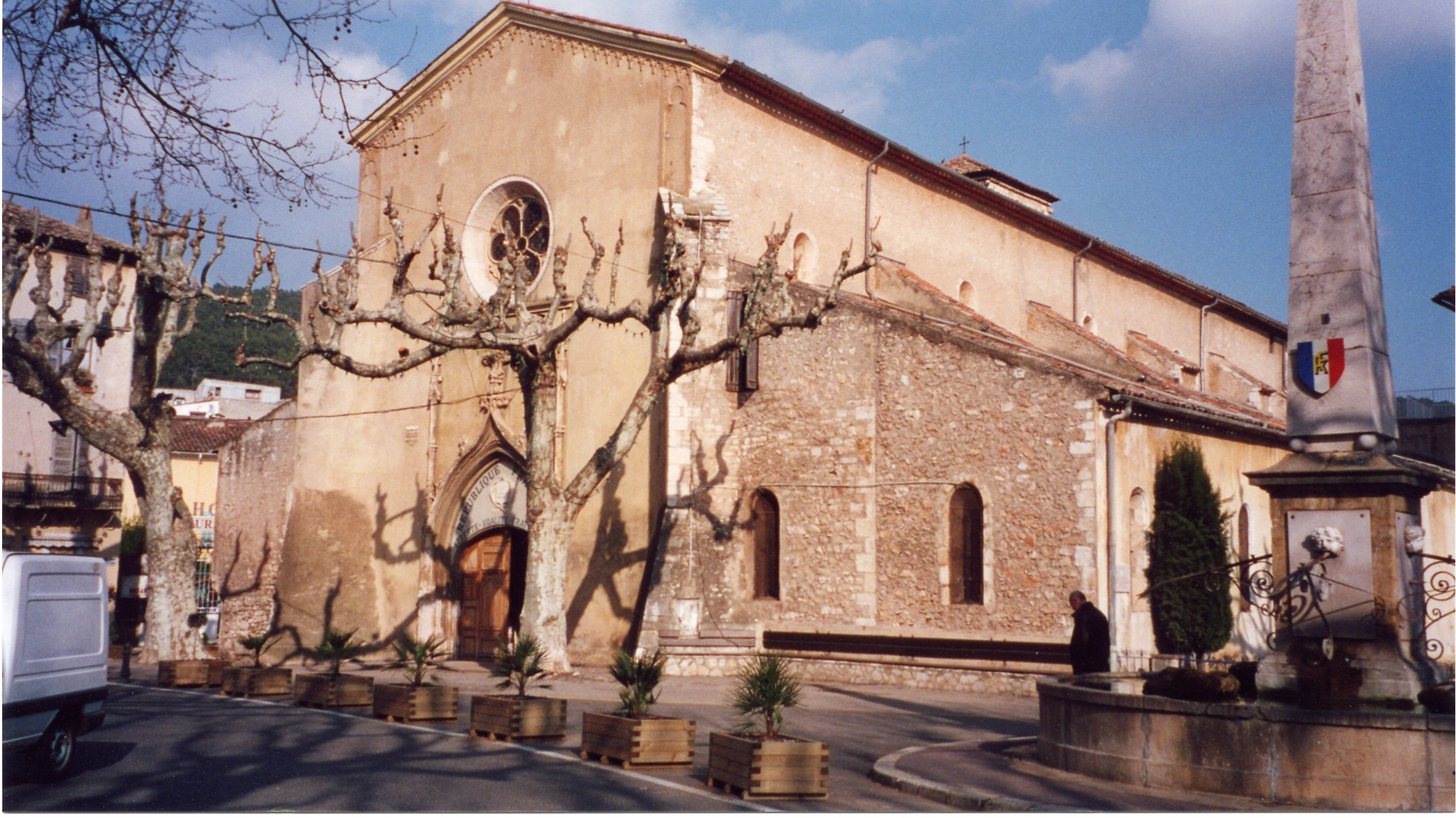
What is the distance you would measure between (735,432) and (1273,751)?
13.4 metres

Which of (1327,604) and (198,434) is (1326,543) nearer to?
(1327,604)

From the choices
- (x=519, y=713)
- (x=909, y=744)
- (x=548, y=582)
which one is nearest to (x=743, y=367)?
(x=548, y=582)

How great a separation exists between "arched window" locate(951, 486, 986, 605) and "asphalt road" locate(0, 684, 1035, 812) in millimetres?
3429

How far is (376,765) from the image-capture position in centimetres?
1145

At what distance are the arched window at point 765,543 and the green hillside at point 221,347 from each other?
4328 cm

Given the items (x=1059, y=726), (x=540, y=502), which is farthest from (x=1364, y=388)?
(x=540, y=502)

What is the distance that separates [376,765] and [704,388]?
11335 mm

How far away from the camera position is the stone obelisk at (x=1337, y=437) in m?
10.1

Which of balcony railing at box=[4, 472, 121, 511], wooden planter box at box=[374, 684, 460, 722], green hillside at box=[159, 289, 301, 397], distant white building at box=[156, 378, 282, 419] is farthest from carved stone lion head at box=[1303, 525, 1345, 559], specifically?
green hillside at box=[159, 289, 301, 397]

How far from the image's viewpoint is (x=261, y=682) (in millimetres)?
18641

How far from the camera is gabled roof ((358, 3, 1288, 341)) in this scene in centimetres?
2214

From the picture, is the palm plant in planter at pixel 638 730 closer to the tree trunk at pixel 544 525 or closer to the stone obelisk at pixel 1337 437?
the stone obelisk at pixel 1337 437

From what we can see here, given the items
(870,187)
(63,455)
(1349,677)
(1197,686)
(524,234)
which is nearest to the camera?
(1349,677)

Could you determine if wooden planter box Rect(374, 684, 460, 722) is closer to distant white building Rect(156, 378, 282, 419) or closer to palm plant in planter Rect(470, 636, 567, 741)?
palm plant in planter Rect(470, 636, 567, 741)
